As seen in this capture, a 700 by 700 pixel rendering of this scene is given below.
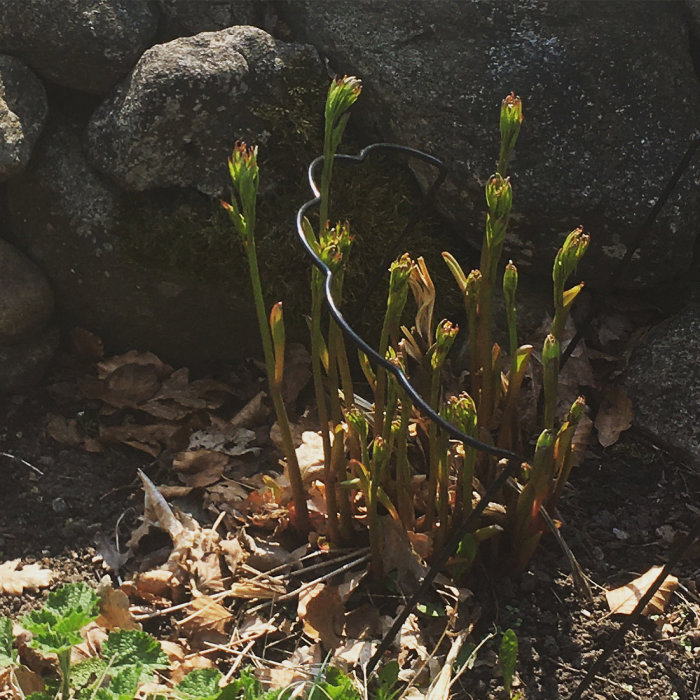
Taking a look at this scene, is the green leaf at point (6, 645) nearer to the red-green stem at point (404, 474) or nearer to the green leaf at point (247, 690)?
the green leaf at point (247, 690)

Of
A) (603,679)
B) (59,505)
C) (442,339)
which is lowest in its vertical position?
(603,679)

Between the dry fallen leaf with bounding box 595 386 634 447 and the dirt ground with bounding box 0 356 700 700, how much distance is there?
0.04 metres

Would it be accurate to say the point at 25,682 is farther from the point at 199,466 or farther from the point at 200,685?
the point at 199,466

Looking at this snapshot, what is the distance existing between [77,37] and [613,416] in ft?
6.64

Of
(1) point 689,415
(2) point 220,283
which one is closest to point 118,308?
(2) point 220,283

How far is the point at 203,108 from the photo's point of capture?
252 centimetres

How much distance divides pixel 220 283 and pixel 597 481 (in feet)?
4.28

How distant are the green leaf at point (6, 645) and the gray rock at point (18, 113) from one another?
1.37m

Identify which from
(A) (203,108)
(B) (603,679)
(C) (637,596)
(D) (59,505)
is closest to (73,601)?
(D) (59,505)

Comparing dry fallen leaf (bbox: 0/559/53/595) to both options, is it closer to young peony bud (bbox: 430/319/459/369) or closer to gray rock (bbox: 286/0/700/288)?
young peony bud (bbox: 430/319/459/369)

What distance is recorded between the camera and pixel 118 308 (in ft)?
8.86

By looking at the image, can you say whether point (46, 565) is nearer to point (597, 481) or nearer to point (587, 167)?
point (597, 481)

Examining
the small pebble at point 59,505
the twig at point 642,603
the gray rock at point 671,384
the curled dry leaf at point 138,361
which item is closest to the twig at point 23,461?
the small pebble at point 59,505

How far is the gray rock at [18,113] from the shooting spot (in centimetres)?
245
